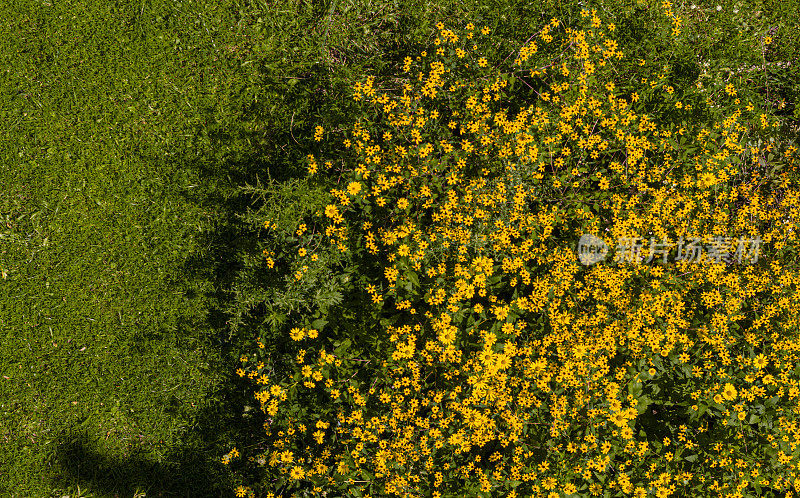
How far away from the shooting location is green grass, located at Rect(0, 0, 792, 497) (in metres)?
4.59

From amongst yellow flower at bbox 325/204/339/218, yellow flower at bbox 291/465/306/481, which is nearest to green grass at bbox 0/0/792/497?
yellow flower at bbox 291/465/306/481

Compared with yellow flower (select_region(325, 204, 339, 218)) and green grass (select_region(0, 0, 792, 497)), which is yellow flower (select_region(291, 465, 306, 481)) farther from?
yellow flower (select_region(325, 204, 339, 218))

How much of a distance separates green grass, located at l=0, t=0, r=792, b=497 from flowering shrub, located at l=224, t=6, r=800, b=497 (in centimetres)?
91

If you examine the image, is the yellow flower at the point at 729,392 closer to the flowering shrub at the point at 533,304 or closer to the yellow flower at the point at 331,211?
the flowering shrub at the point at 533,304

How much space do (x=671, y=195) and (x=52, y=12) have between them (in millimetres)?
5347

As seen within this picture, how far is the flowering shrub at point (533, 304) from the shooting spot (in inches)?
141

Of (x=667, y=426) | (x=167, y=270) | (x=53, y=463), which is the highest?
(x=667, y=426)

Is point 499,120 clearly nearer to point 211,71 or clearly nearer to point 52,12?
point 211,71

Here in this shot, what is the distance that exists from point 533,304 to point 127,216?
348 centimetres

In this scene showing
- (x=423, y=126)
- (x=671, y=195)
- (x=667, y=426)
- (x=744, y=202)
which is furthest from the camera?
(x=744, y=202)

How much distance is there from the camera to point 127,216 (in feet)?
15.3

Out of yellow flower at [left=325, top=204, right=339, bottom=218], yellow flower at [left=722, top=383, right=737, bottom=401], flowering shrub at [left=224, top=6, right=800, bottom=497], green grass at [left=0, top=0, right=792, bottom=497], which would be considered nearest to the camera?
yellow flower at [left=325, top=204, right=339, bottom=218]

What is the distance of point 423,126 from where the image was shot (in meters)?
3.70

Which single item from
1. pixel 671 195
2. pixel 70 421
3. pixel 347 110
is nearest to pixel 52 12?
pixel 347 110
